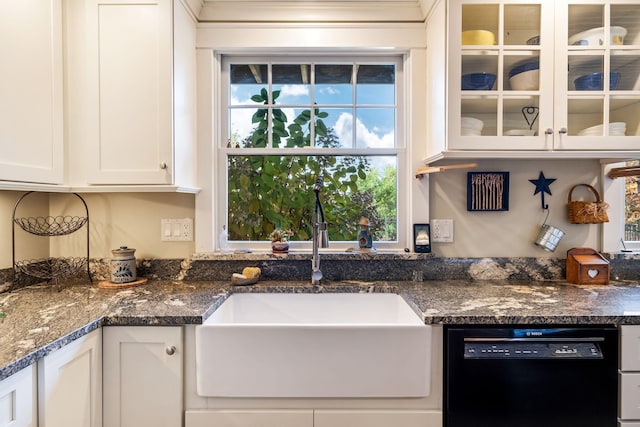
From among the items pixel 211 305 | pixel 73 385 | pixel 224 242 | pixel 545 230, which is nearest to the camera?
pixel 73 385

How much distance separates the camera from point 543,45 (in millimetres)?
1646

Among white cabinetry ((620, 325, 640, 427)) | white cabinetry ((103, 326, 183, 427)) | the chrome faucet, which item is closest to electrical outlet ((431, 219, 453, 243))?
the chrome faucet

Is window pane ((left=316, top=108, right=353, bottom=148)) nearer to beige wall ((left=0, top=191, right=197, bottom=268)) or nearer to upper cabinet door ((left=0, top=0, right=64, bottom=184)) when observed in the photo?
beige wall ((left=0, top=191, right=197, bottom=268))

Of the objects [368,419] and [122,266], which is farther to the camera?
[122,266]

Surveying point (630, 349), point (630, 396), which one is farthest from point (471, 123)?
point (630, 396)

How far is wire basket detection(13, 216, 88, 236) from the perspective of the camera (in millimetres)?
1822

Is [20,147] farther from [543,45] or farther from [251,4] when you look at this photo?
[543,45]

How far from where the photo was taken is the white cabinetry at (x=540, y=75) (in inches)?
64.6

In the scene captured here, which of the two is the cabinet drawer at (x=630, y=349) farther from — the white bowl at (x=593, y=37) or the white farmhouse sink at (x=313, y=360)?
the white bowl at (x=593, y=37)

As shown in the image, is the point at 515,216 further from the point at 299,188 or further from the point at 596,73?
the point at 299,188

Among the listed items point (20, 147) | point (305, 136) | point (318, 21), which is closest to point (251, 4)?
point (318, 21)

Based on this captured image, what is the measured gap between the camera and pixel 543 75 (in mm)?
1646

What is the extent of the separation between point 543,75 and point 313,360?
1589 mm

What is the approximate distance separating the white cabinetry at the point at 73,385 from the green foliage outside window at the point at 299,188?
3.17 feet
